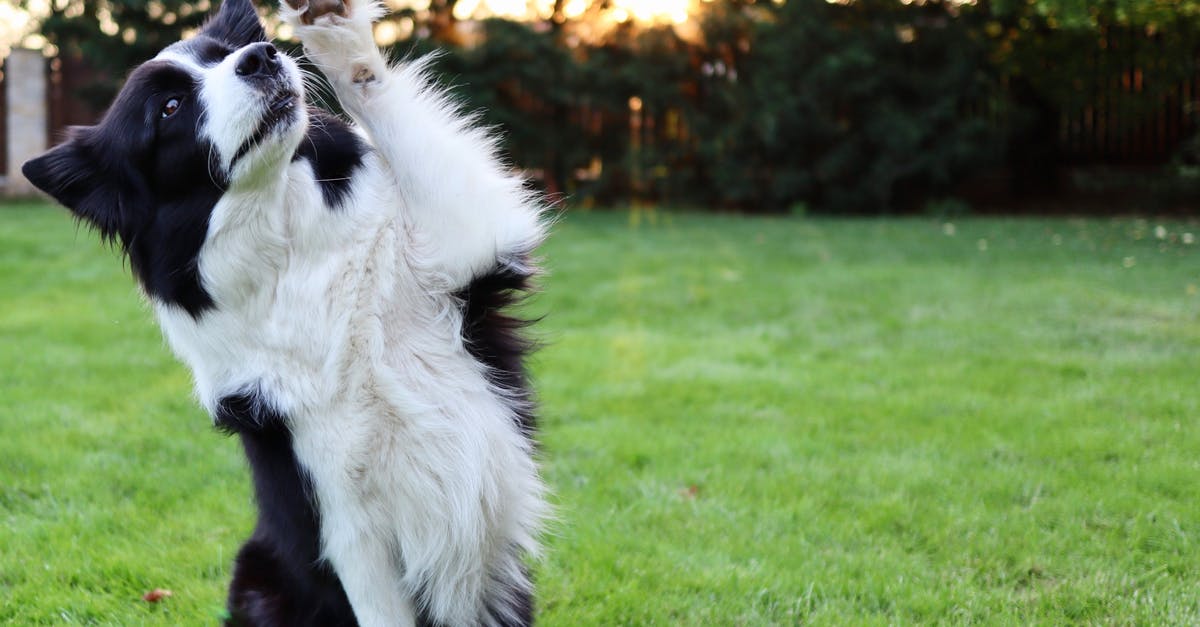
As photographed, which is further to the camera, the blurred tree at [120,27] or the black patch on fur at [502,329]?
the blurred tree at [120,27]

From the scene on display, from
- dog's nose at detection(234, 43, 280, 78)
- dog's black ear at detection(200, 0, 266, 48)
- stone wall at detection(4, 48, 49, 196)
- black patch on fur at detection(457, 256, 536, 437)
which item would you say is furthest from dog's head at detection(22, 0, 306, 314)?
stone wall at detection(4, 48, 49, 196)

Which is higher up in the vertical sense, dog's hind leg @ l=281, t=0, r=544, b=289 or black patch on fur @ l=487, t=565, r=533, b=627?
dog's hind leg @ l=281, t=0, r=544, b=289

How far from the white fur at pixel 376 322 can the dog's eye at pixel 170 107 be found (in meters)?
0.09

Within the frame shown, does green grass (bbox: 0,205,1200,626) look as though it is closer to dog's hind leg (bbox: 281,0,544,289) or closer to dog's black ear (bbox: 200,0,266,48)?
dog's hind leg (bbox: 281,0,544,289)

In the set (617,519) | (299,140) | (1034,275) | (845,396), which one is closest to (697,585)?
(617,519)

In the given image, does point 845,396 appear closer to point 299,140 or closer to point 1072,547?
point 1072,547

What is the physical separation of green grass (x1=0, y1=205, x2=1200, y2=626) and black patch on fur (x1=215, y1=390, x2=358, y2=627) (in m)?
0.65

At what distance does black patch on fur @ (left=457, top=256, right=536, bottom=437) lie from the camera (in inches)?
96.2

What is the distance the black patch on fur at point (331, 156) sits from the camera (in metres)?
2.41

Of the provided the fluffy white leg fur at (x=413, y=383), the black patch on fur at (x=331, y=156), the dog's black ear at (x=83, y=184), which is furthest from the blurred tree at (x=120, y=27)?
the fluffy white leg fur at (x=413, y=383)

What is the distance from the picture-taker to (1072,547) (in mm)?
3385

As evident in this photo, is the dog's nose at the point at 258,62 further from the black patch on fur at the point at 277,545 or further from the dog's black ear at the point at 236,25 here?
the black patch on fur at the point at 277,545

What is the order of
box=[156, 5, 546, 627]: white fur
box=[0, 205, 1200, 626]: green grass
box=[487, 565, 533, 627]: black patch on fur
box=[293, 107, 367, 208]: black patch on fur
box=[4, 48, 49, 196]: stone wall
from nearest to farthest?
1. box=[156, 5, 546, 627]: white fur
2. box=[293, 107, 367, 208]: black patch on fur
3. box=[487, 565, 533, 627]: black patch on fur
4. box=[0, 205, 1200, 626]: green grass
5. box=[4, 48, 49, 196]: stone wall

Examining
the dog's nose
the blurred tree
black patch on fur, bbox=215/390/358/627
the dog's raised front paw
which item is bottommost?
black patch on fur, bbox=215/390/358/627
